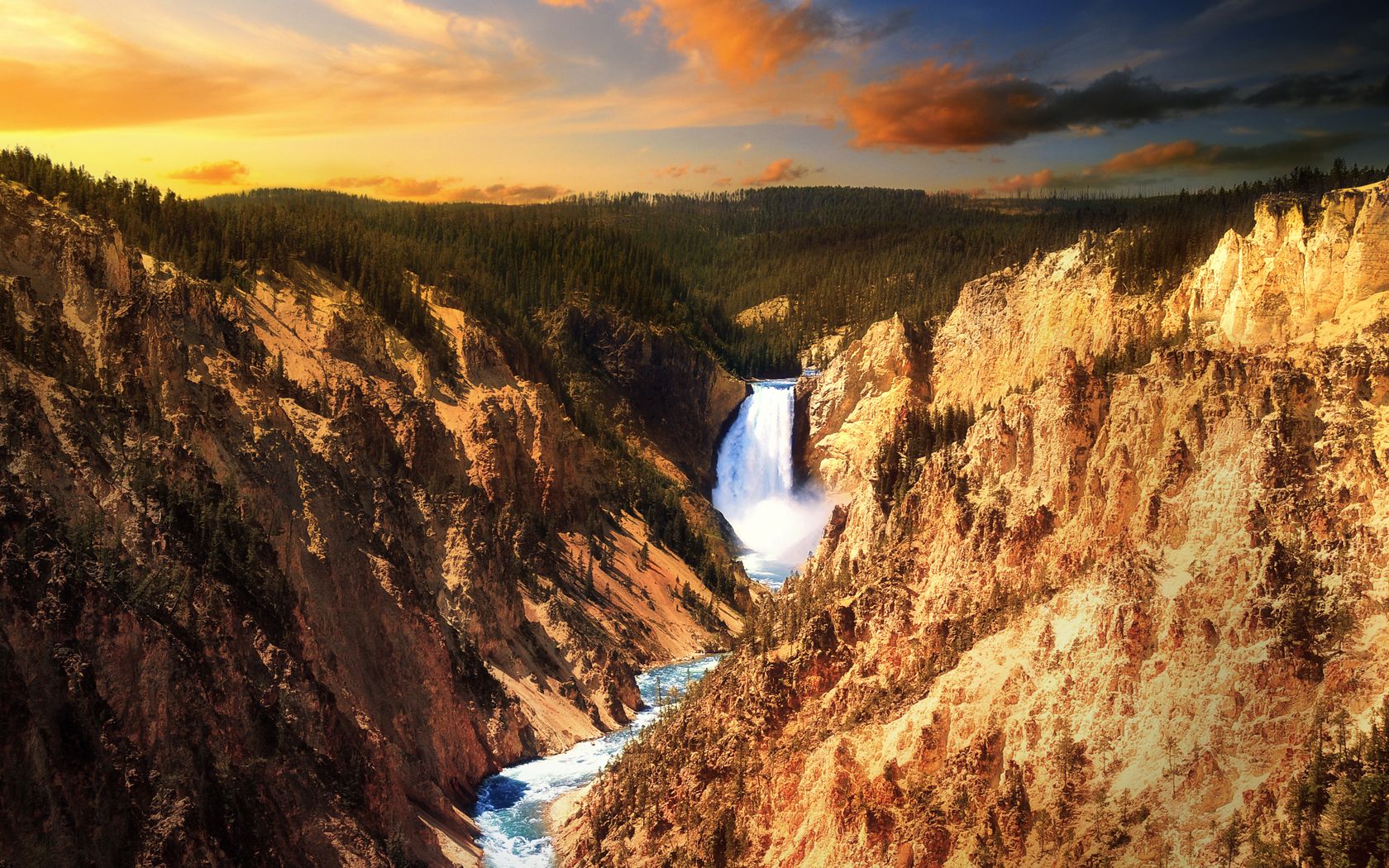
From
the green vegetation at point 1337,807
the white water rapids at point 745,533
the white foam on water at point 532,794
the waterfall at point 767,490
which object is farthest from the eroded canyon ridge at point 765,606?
the waterfall at point 767,490

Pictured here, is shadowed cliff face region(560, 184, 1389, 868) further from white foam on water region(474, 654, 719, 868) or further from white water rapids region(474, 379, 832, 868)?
white water rapids region(474, 379, 832, 868)

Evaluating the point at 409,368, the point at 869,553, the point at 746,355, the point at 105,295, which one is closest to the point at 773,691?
the point at 869,553

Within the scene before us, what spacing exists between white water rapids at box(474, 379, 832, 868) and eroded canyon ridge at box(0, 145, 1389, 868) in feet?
4.75

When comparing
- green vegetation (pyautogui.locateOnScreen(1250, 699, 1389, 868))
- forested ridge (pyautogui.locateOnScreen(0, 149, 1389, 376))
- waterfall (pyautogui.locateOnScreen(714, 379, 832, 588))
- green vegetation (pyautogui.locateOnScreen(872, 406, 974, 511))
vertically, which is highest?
forested ridge (pyautogui.locateOnScreen(0, 149, 1389, 376))

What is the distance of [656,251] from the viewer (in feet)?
509

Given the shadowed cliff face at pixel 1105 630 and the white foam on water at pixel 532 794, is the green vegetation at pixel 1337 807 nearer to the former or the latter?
the shadowed cliff face at pixel 1105 630

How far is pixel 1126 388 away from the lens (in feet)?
124

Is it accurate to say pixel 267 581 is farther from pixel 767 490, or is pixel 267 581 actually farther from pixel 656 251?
pixel 656 251

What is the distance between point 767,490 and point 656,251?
1965 inches

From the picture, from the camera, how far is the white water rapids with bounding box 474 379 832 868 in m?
53.8

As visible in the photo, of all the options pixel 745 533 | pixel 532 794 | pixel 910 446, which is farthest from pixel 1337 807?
pixel 745 533

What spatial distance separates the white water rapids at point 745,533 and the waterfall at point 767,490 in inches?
2.8

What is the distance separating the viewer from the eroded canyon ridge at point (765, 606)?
98.0 ft

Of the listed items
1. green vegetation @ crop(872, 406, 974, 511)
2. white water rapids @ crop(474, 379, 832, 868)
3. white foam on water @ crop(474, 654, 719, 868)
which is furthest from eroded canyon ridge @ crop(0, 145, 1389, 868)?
white water rapids @ crop(474, 379, 832, 868)
